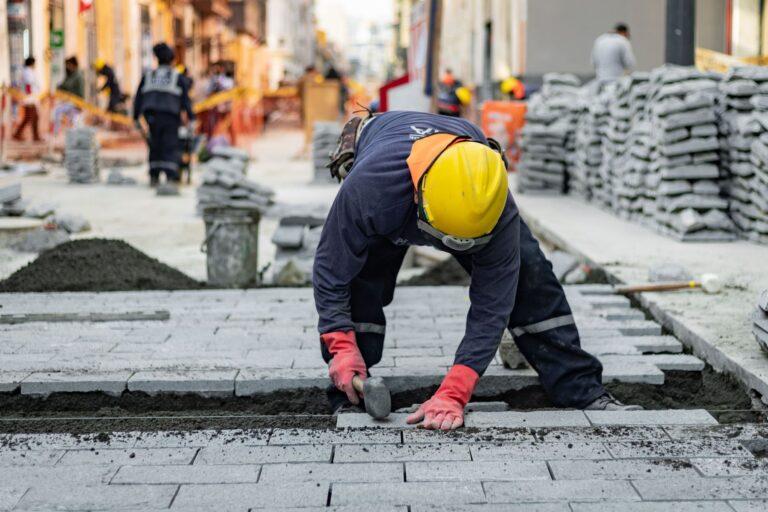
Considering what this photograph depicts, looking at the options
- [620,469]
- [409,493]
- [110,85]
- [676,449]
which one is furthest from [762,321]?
[110,85]

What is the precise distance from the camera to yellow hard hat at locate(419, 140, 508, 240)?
3.09 meters

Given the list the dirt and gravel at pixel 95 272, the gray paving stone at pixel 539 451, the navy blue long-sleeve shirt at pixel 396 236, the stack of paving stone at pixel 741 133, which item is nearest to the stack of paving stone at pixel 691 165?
the stack of paving stone at pixel 741 133

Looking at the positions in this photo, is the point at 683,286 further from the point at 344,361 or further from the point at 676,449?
the point at 344,361

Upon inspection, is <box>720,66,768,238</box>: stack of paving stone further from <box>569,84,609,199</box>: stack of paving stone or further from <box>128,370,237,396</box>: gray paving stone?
<box>128,370,237,396</box>: gray paving stone

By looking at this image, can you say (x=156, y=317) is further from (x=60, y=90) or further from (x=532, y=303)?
(x=60, y=90)

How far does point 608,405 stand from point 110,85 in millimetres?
18129

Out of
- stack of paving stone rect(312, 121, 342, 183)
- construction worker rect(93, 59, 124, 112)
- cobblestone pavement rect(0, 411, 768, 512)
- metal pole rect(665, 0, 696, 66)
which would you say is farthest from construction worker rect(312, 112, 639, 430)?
construction worker rect(93, 59, 124, 112)

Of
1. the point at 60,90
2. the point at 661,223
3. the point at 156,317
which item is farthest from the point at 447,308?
the point at 60,90

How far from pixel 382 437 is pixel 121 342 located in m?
1.98

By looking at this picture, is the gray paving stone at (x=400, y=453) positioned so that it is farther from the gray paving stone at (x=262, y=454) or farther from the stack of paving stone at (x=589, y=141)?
the stack of paving stone at (x=589, y=141)

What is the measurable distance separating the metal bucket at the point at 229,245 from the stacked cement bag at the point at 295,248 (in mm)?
309

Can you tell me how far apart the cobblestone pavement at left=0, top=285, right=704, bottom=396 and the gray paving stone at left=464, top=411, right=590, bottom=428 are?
616mm

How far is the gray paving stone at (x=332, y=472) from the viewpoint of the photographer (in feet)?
10.2

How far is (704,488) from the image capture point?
119 inches
